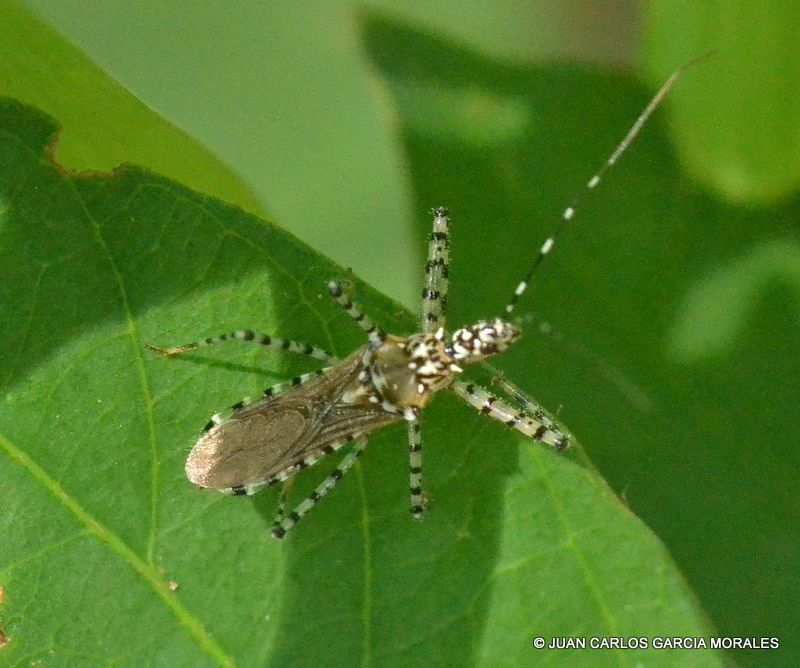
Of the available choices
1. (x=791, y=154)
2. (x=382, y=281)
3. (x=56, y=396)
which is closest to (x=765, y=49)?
(x=791, y=154)

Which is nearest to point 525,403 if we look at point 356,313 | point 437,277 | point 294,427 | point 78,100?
point 356,313

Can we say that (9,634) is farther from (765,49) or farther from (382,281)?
(765,49)

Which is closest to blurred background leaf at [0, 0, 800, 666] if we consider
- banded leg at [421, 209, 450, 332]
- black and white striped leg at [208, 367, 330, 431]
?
banded leg at [421, 209, 450, 332]

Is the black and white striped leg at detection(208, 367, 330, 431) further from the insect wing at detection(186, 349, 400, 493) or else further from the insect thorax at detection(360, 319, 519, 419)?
the insect thorax at detection(360, 319, 519, 419)

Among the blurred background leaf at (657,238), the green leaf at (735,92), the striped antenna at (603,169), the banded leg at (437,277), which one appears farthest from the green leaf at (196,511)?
the green leaf at (735,92)

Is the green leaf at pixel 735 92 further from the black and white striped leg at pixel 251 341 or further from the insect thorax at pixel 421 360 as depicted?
the black and white striped leg at pixel 251 341

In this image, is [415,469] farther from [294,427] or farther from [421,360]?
[294,427]
